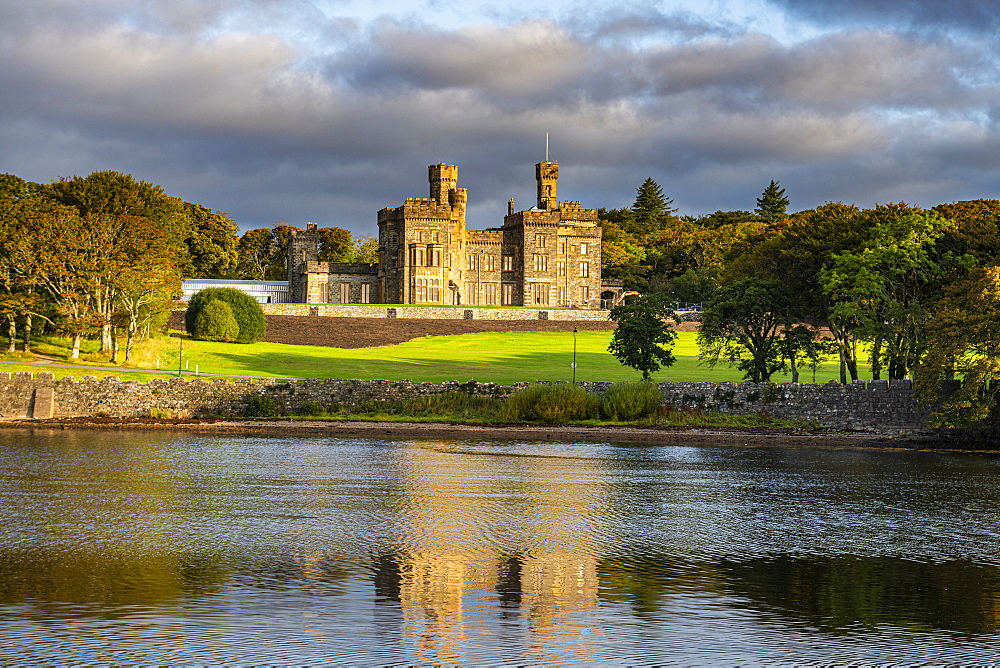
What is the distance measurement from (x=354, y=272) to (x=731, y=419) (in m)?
68.7

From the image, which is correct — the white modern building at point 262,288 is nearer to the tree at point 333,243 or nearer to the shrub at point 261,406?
the tree at point 333,243

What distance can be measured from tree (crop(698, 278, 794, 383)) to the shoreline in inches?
197

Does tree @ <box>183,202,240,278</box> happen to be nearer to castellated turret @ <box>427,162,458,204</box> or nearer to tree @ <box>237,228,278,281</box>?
tree @ <box>237,228,278,281</box>

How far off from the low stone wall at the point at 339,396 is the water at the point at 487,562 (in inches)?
421

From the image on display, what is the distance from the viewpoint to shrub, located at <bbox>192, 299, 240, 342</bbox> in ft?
215

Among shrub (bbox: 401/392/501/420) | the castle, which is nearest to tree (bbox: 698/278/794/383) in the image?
shrub (bbox: 401/392/501/420)

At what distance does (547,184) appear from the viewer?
4722 inches

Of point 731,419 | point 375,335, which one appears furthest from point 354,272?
point 731,419

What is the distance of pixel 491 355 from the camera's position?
67188 mm

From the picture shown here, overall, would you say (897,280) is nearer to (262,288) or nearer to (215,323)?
(215,323)

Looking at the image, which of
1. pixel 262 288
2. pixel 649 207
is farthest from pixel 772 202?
pixel 262 288

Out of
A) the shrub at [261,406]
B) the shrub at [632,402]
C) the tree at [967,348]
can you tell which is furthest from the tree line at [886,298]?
the shrub at [261,406]

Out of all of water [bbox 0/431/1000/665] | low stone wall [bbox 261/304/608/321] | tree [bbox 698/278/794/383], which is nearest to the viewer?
water [bbox 0/431/1000/665]

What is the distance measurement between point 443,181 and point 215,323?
2143 inches
